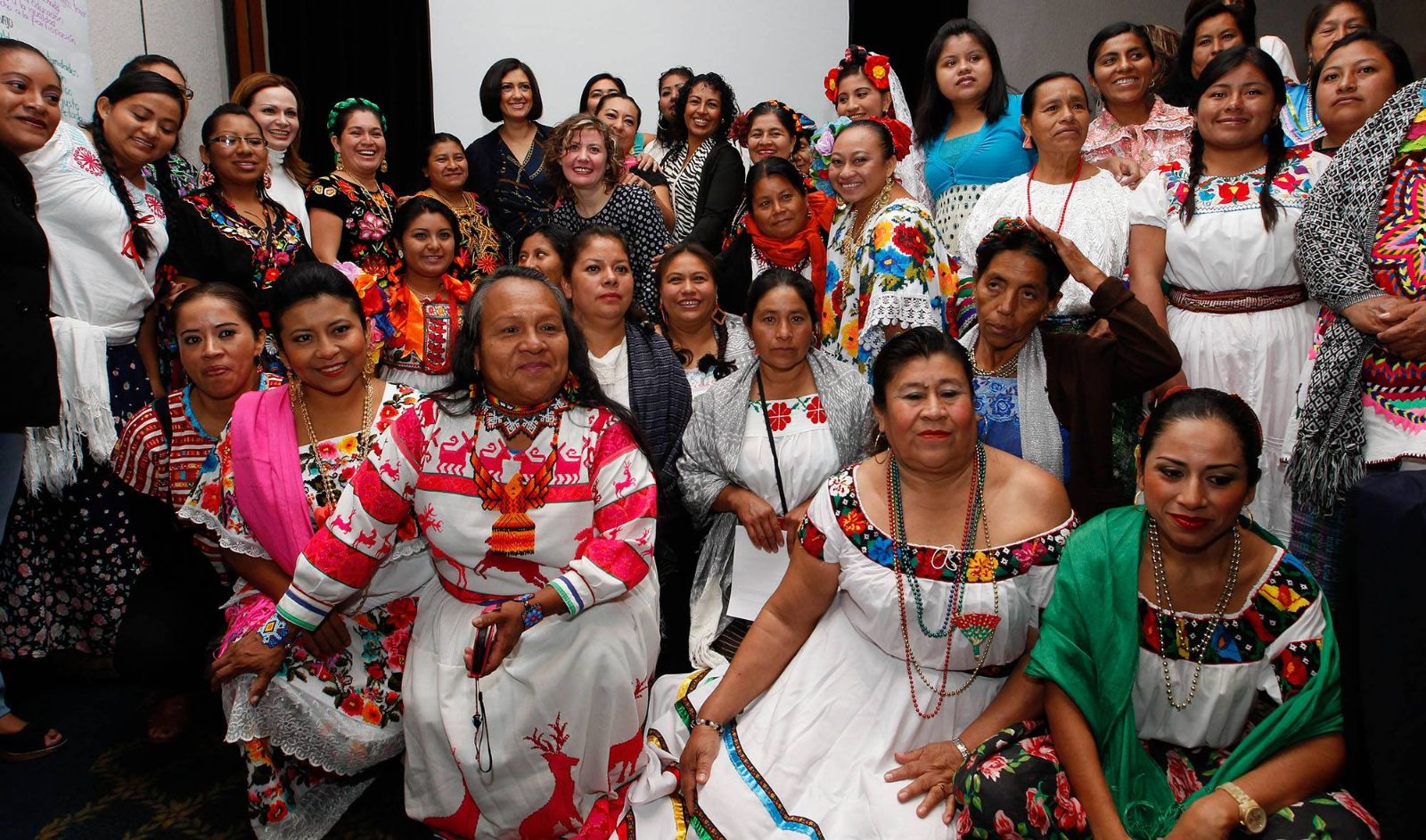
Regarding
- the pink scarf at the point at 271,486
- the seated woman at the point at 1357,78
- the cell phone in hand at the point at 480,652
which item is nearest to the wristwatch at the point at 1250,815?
the cell phone in hand at the point at 480,652

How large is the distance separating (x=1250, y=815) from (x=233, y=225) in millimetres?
3205

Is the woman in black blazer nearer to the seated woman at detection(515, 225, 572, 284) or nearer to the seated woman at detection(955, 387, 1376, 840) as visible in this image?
the seated woman at detection(515, 225, 572, 284)

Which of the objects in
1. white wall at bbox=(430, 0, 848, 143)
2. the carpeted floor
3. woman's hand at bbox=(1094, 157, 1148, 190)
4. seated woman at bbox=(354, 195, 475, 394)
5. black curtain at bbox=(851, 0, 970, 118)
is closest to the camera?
the carpeted floor

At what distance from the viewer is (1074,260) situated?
235cm

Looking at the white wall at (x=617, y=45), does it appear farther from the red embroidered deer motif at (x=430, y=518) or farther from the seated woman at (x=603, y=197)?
the red embroidered deer motif at (x=430, y=518)

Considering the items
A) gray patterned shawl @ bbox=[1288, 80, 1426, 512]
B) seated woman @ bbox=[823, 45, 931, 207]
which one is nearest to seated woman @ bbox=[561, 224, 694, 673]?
seated woman @ bbox=[823, 45, 931, 207]

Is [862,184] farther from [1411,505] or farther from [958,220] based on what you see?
[1411,505]

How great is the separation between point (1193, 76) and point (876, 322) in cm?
177

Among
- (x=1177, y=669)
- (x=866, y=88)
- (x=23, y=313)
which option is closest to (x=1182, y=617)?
(x=1177, y=669)

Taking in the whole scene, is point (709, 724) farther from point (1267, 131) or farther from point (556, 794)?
point (1267, 131)

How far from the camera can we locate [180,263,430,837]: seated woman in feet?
7.14

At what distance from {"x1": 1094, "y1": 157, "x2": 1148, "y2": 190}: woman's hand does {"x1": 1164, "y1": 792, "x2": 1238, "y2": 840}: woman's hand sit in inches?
79.0

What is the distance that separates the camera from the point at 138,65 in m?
3.40

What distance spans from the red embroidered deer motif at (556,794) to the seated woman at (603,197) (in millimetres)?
1868
